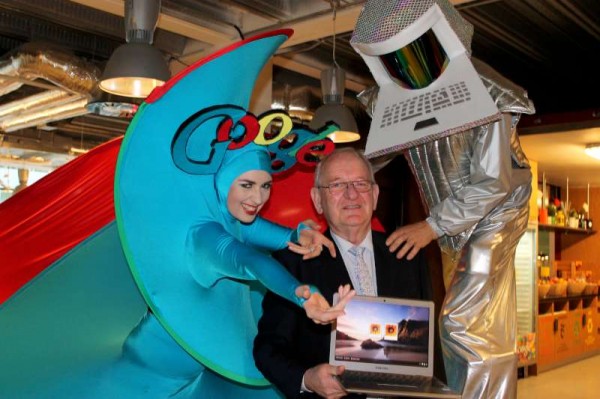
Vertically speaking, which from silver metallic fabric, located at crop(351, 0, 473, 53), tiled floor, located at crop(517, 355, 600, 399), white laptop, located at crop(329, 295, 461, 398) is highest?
silver metallic fabric, located at crop(351, 0, 473, 53)

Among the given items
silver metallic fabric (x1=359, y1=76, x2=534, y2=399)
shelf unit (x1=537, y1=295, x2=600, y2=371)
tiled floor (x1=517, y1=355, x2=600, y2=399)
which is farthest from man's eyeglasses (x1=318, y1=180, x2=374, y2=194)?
shelf unit (x1=537, y1=295, x2=600, y2=371)

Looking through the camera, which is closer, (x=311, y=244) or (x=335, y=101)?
(x=311, y=244)

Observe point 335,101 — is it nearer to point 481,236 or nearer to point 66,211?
point 66,211

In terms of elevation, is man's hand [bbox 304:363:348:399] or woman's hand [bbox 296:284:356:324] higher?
woman's hand [bbox 296:284:356:324]

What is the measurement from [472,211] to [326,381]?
0.71 meters

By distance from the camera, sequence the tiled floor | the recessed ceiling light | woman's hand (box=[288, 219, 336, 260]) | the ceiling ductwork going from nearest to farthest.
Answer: woman's hand (box=[288, 219, 336, 260])
the ceiling ductwork
the tiled floor
the recessed ceiling light

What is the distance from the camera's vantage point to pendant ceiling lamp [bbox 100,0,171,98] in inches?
142

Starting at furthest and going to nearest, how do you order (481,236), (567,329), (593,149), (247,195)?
1. (567,329)
2. (593,149)
3. (481,236)
4. (247,195)

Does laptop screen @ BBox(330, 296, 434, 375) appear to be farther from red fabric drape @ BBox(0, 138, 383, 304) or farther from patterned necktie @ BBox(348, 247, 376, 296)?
red fabric drape @ BBox(0, 138, 383, 304)

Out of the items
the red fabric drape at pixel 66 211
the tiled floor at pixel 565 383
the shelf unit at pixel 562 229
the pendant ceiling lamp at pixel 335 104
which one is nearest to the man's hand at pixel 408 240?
the red fabric drape at pixel 66 211

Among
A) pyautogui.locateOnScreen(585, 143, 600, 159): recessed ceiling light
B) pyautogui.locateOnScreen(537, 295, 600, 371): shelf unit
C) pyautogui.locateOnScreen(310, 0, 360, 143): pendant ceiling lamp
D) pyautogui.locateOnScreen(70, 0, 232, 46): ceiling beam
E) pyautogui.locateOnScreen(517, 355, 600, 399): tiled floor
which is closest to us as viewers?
pyautogui.locateOnScreen(70, 0, 232, 46): ceiling beam

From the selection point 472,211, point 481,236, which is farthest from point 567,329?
point 472,211

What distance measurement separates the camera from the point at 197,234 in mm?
1751

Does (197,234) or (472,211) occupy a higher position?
(472,211)
